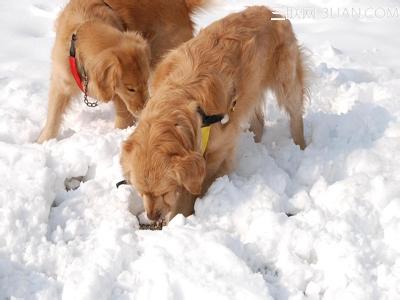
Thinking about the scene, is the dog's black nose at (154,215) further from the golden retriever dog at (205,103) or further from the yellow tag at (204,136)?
the yellow tag at (204,136)

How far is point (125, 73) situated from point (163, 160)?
4.84 ft

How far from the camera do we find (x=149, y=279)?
3.41 meters

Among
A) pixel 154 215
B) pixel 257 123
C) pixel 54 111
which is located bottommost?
pixel 257 123

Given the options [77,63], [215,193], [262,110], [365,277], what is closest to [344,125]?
[262,110]

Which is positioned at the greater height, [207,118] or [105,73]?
[207,118]

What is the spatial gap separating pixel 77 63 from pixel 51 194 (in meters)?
1.42

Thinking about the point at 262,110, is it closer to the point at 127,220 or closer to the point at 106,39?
the point at 106,39

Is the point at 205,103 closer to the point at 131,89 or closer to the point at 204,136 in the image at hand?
the point at 204,136

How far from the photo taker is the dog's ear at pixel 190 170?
12.3 ft

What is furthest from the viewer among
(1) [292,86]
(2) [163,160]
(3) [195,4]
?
(3) [195,4]

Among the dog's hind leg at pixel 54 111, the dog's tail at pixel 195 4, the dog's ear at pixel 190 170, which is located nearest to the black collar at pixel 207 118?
the dog's ear at pixel 190 170

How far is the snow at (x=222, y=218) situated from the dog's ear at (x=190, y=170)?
275 millimetres

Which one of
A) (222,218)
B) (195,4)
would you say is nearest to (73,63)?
(195,4)

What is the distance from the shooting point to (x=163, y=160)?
3748mm
